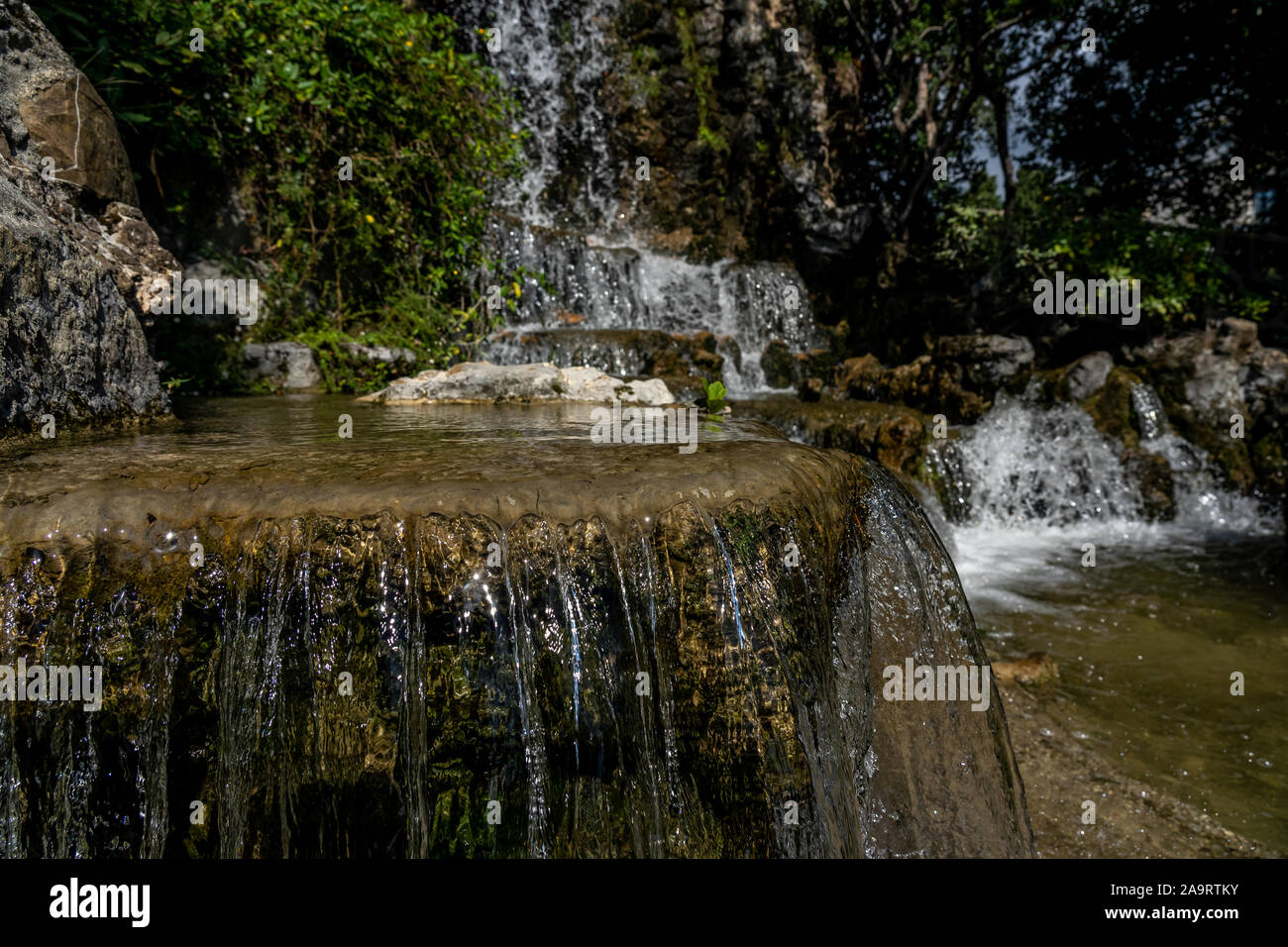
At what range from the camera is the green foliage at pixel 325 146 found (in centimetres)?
589

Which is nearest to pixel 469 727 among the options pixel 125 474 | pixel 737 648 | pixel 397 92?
pixel 737 648

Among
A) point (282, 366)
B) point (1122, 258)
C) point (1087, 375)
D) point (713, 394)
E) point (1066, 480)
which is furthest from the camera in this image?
point (1122, 258)

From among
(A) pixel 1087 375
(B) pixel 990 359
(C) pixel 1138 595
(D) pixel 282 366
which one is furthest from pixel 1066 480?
(D) pixel 282 366

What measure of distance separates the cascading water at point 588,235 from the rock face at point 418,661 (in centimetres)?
735

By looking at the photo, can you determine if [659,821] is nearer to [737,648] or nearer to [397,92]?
[737,648]

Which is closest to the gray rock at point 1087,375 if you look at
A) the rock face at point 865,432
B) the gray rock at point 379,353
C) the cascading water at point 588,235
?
the rock face at point 865,432

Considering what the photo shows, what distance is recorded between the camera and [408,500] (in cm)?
212

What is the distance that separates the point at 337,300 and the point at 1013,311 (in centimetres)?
1054

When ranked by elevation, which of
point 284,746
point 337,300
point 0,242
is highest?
point 337,300

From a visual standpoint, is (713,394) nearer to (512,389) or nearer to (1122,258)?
(512,389)

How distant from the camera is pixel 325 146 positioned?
6.95 meters

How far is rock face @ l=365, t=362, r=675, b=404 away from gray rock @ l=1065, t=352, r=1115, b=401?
5.93m

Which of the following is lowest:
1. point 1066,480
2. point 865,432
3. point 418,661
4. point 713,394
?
point 418,661

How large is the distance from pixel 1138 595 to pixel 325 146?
29.8 feet
